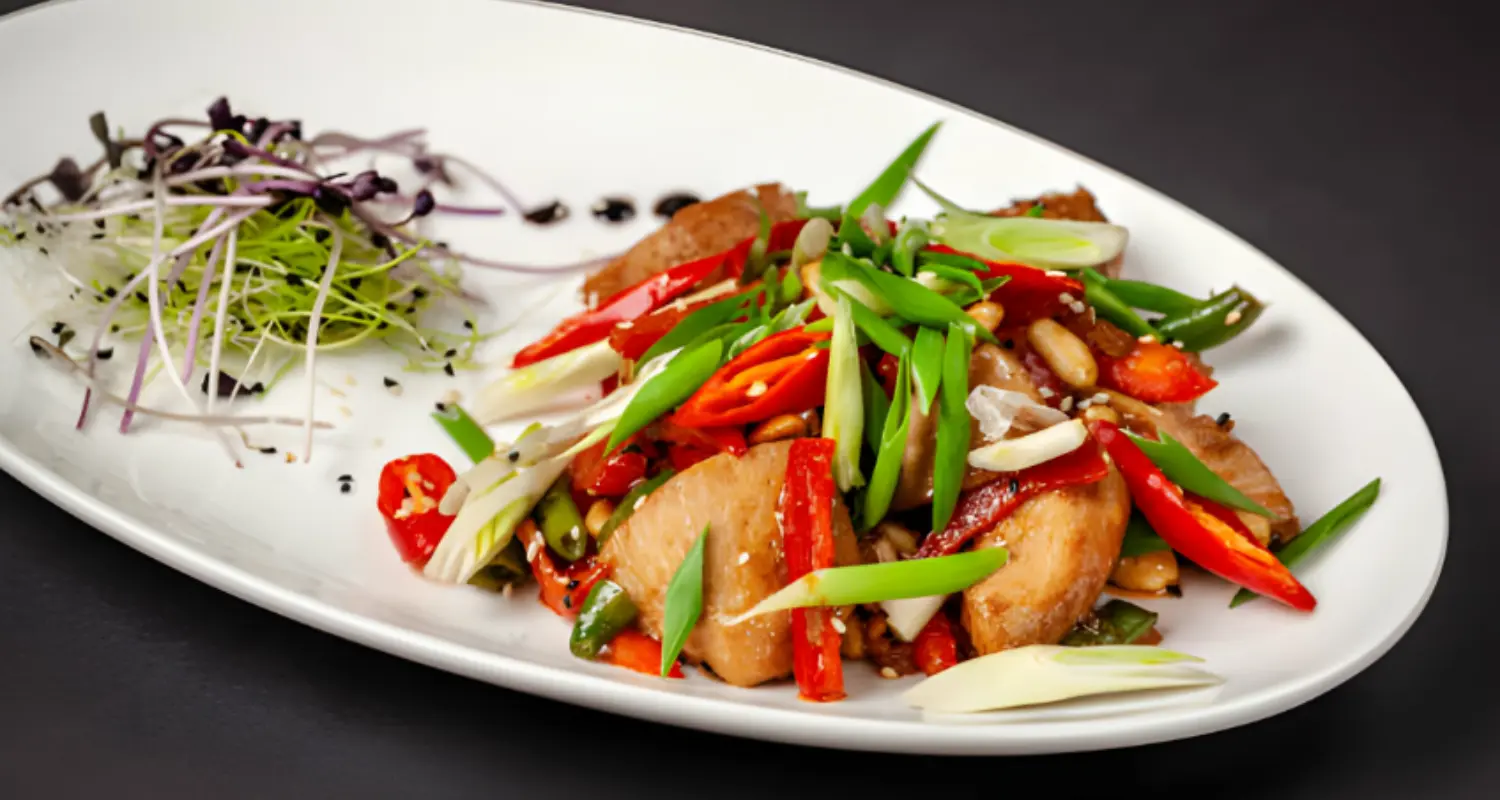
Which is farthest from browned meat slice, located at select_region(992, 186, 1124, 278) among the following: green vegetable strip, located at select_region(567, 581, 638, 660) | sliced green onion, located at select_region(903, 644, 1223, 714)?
green vegetable strip, located at select_region(567, 581, 638, 660)

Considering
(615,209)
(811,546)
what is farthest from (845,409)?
(615,209)

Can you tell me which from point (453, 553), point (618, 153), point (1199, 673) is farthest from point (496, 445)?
Answer: point (1199, 673)

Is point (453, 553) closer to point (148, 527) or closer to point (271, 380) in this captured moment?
point (148, 527)

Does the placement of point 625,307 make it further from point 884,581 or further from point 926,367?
point 884,581

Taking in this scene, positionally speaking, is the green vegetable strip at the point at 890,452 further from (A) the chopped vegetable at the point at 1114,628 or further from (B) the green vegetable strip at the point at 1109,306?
(B) the green vegetable strip at the point at 1109,306

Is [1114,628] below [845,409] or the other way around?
below
